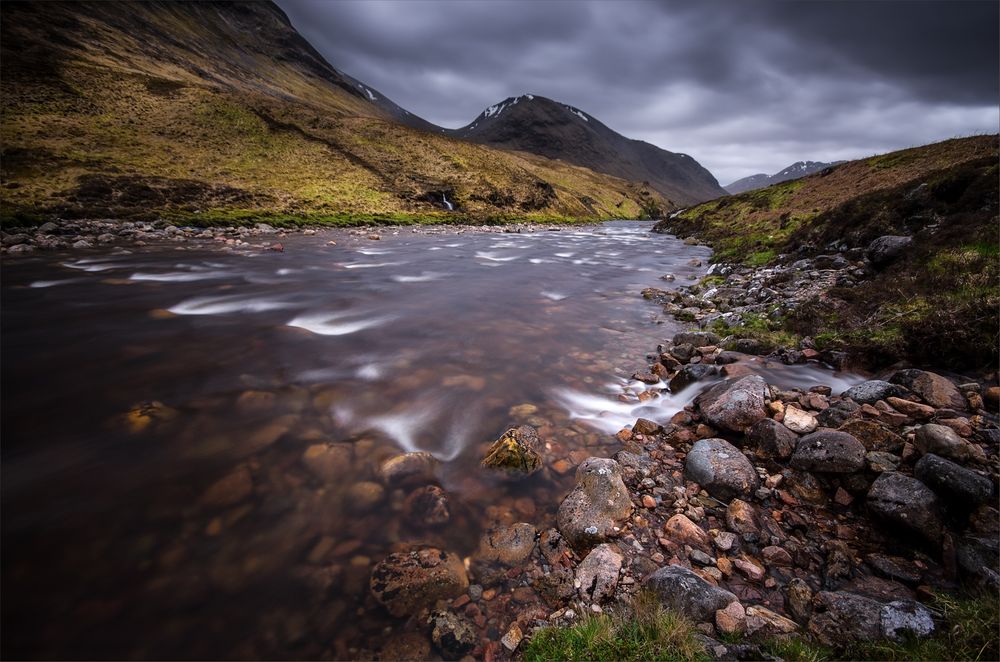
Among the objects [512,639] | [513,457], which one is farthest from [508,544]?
[513,457]

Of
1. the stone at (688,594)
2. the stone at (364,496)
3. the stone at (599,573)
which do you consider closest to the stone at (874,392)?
the stone at (688,594)

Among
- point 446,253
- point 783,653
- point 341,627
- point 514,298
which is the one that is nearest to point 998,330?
point 783,653

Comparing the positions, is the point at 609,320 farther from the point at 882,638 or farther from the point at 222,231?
the point at 222,231

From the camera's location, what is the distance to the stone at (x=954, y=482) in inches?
144

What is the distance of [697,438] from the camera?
5984 mm

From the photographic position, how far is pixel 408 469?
5.48m

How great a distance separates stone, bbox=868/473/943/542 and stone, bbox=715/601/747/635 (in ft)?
6.89

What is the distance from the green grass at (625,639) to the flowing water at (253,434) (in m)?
0.73

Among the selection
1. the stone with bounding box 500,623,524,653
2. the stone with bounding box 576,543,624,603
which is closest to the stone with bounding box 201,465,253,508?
the stone with bounding box 500,623,524,653

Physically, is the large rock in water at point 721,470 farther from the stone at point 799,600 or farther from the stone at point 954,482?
the stone at point 954,482

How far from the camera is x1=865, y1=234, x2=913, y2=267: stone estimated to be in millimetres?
10703

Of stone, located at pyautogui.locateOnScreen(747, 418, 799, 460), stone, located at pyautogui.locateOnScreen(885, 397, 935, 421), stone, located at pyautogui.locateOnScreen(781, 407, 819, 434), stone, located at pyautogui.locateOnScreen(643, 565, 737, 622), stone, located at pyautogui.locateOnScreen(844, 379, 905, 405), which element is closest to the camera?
stone, located at pyautogui.locateOnScreen(643, 565, 737, 622)

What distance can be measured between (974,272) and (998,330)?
2592mm

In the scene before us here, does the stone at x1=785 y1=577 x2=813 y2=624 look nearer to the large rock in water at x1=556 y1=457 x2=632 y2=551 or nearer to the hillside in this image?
the large rock in water at x1=556 y1=457 x2=632 y2=551
